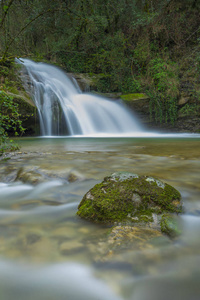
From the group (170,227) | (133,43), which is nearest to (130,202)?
(170,227)

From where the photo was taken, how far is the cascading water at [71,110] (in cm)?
1048

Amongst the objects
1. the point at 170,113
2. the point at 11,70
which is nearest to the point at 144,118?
the point at 170,113

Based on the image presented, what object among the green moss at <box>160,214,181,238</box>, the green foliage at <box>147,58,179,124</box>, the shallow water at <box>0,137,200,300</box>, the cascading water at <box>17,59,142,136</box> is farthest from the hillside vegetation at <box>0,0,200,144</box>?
the green moss at <box>160,214,181,238</box>

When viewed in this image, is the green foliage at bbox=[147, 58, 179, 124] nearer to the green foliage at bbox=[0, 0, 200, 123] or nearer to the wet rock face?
the green foliage at bbox=[0, 0, 200, 123]

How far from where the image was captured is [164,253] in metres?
1.21

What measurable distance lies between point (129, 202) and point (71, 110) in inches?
391

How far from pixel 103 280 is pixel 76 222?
2.06 feet

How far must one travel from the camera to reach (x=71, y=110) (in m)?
11.1

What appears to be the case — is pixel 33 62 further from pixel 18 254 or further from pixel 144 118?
pixel 18 254

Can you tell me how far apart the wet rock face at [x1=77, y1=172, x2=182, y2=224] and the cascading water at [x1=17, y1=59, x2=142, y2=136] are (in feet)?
29.3

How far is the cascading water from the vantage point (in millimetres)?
10484

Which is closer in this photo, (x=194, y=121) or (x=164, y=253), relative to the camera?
(x=164, y=253)

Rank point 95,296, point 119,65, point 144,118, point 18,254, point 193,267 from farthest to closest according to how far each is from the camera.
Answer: point 119,65
point 144,118
point 18,254
point 193,267
point 95,296

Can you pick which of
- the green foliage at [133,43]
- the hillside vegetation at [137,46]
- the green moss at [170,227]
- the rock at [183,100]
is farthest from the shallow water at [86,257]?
the green foliage at [133,43]
